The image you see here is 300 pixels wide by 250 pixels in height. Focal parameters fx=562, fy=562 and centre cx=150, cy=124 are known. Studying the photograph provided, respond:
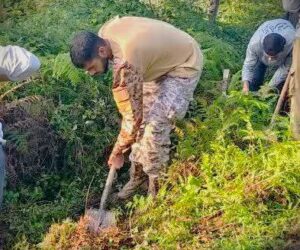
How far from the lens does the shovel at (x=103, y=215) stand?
505 cm

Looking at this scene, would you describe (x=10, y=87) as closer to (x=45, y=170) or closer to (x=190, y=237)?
(x=45, y=170)

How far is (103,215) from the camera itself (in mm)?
5195

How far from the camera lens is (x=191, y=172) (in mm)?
5328

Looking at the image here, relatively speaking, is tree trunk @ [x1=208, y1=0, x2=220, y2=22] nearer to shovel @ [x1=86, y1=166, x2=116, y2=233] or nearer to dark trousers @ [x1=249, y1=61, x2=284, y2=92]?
dark trousers @ [x1=249, y1=61, x2=284, y2=92]

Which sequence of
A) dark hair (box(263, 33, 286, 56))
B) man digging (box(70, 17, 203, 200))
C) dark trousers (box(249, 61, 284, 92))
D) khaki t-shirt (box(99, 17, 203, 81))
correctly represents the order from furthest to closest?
1. dark trousers (box(249, 61, 284, 92))
2. dark hair (box(263, 33, 286, 56))
3. khaki t-shirt (box(99, 17, 203, 81))
4. man digging (box(70, 17, 203, 200))

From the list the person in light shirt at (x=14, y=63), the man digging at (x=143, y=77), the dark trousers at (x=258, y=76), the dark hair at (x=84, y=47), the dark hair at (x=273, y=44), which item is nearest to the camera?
the person in light shirt at (x=14, y=63)

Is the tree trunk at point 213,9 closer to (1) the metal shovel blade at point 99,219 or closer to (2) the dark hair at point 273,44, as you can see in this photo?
(2) the dark hair at point 273,44

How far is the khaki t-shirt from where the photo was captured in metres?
4.67

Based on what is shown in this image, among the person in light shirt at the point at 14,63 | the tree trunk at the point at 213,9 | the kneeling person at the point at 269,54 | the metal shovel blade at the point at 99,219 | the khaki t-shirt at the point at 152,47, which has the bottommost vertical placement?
the tree trunk at the point at 213,9

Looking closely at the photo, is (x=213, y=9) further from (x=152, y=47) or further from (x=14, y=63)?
(x=14, y=63)

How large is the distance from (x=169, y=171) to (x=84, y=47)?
160 cm

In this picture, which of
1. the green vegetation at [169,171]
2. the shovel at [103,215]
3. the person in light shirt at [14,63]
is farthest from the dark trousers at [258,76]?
the person in light shirt at [14,63]

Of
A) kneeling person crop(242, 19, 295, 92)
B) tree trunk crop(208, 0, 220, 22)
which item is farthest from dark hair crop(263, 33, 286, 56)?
tree trunk crop(208, 0, 220, 22)

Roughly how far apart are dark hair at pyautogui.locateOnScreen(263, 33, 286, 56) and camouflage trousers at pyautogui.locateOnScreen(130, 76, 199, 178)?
1.24 m
